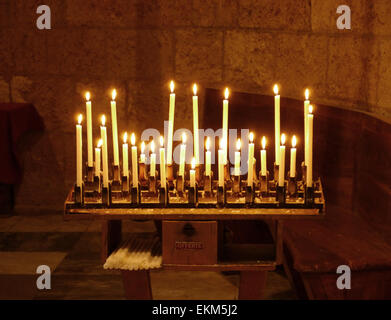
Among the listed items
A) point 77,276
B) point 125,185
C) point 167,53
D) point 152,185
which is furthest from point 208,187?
point 167,53

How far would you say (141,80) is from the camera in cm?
584

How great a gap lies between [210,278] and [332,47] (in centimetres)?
263

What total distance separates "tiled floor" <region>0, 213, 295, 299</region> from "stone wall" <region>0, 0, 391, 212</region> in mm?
1334

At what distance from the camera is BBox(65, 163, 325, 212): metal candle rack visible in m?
2.61

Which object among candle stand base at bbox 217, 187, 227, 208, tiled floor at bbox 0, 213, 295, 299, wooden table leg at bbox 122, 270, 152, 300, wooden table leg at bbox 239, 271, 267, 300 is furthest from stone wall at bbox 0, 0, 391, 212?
candle stand base at bbox 217, 187, 227, 208

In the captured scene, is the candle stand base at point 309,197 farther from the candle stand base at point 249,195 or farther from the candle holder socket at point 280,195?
the candle stand base at point 249,195

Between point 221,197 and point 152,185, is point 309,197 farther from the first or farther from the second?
point 152,185

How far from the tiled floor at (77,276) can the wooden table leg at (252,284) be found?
754mm

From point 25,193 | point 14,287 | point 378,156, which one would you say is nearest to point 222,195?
point 378,156

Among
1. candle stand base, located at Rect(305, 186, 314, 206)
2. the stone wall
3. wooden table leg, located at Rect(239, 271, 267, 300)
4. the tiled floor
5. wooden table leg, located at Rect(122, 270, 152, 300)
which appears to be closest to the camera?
candle stand base, located at Rect(305, 186, 314, 206)

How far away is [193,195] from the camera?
2.62m

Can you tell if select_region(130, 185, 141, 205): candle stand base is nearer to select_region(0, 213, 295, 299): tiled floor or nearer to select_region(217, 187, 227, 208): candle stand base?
select_region(217, 187, 227, 208): candle stand base

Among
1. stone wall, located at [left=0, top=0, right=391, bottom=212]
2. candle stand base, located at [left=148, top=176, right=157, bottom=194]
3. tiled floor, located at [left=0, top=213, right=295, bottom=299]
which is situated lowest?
tiled floor, located at [left=0, top=213, right=295, bottom=299]

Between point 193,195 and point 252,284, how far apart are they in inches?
24.1
